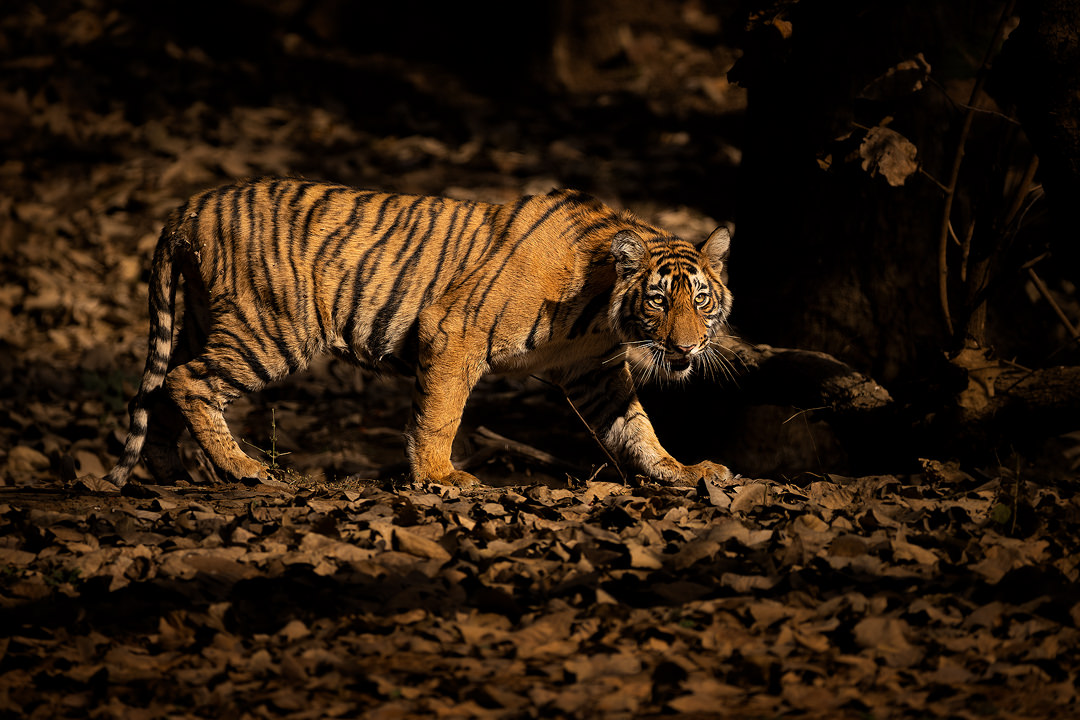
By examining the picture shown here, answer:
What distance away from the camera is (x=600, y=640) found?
2881 mm

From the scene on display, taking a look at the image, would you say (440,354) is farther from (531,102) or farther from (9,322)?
(531,102)

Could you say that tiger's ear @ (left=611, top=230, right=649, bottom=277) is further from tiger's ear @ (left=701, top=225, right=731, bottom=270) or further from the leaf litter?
the leaf litter

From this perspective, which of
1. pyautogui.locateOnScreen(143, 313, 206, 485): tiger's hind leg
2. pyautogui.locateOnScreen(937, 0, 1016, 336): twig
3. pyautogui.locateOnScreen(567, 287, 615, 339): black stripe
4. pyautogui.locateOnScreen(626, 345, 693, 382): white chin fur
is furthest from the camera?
pyautogui.locateOnScreen(143, 313, 206, 485): tiger's hind leg

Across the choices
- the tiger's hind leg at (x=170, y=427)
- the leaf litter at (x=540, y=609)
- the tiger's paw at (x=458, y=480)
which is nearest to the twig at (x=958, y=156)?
the leaf litter at (x=540, y=609)

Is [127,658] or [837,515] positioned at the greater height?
[837,515]

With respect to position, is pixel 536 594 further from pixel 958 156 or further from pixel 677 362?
pixel 958 156

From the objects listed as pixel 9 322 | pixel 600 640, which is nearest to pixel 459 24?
pixel 9 322

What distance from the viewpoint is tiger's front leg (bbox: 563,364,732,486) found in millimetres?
4855

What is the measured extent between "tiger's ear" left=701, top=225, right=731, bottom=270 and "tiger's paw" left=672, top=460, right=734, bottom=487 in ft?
3.13

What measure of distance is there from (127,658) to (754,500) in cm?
226

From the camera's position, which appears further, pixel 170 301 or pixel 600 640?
pixel 170 301

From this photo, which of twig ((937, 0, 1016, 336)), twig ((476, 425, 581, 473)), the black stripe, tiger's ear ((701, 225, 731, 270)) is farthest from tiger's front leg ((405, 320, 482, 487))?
twig ((937, 0, 1016, 336))

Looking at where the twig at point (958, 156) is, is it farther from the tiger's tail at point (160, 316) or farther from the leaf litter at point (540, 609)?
the tiger's tail at point (160, 316)

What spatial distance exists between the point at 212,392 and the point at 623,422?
203 cm
